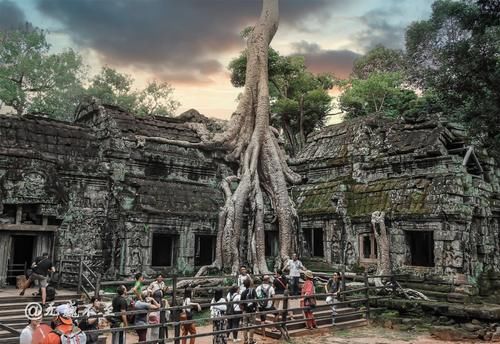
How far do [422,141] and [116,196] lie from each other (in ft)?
39.9

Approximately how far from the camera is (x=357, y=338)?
12.2m

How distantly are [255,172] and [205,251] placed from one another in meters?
3.74

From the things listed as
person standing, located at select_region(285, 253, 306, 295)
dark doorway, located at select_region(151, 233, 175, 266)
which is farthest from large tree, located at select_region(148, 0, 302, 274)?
person standing, located at select_region(285, 253, 306, 295)

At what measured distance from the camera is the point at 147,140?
17.5m

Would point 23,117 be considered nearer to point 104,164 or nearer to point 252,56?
point 104,164

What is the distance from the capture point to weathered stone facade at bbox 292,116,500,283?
53.3 feet

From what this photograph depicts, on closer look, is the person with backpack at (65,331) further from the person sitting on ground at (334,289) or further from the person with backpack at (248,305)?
the person sitting on ground at (334,289)

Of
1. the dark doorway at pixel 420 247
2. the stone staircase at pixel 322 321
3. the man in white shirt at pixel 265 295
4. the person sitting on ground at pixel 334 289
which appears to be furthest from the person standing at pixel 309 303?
the dark doorway at pixel 420 247

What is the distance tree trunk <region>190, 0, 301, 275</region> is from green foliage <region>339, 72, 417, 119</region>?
14.1 metres

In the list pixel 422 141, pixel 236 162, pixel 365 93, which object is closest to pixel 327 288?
pixel 236 162

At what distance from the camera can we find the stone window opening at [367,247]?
18359 mm

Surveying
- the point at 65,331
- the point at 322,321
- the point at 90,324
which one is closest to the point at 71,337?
the point at 65,331

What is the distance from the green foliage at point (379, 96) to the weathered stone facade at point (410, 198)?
1135 centimetres

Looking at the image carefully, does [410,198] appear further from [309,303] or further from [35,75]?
[35,75]
